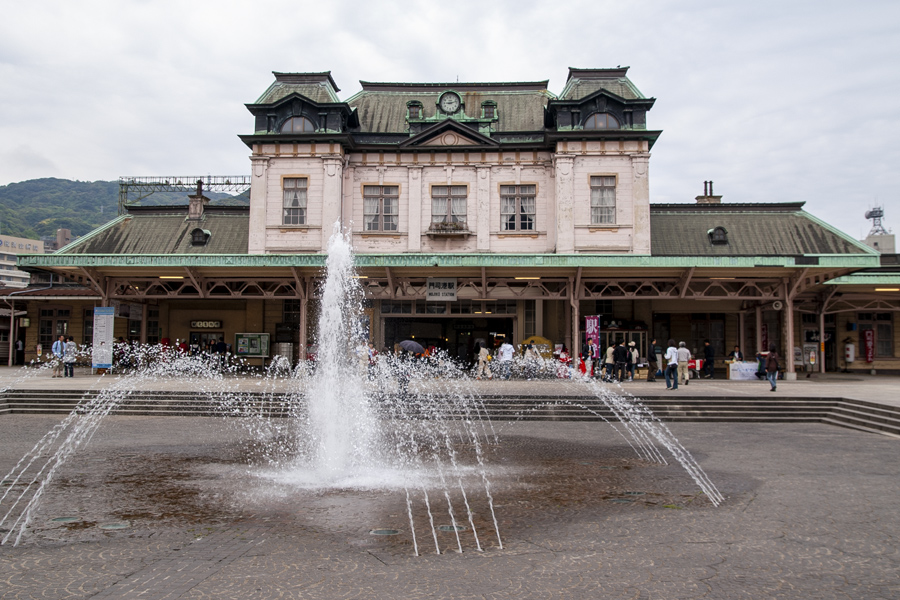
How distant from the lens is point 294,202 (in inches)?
1131

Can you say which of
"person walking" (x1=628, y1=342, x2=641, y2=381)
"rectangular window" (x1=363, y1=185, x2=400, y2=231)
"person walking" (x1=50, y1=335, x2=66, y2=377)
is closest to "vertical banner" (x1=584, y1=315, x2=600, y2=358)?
"person walking" (x1=628, y1=342, x2=641, y2=381)

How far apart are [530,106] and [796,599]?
93.9 ft

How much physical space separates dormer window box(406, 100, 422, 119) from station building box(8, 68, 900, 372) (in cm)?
7

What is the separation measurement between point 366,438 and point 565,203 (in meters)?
18.0

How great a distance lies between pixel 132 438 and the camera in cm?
1327

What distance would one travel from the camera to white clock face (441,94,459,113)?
100 feet

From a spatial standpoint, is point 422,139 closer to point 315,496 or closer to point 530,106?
point 530,106

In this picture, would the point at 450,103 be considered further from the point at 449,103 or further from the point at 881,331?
the point at 881,331

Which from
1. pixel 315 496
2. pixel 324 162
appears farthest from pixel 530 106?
pixel 315 496

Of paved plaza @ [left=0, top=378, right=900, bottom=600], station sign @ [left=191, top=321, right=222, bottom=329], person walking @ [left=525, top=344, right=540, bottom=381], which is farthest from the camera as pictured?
station sign @ [left=191, top=321, right=222, bottom=329]

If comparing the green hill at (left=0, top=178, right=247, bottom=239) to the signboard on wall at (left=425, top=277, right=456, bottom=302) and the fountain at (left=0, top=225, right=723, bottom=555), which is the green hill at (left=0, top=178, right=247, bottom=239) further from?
the fountain at (left=0, top=225, right=723, bottom=555)

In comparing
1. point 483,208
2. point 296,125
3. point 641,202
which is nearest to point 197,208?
point 296,125

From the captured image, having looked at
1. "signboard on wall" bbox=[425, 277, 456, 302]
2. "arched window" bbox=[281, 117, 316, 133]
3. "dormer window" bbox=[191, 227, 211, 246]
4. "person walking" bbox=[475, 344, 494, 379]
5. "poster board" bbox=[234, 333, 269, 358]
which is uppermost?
"arched window" bbox=[281, 117, 316, 133]

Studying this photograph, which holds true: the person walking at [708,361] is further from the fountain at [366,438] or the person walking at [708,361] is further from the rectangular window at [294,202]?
the rectangular window at [294,202]
